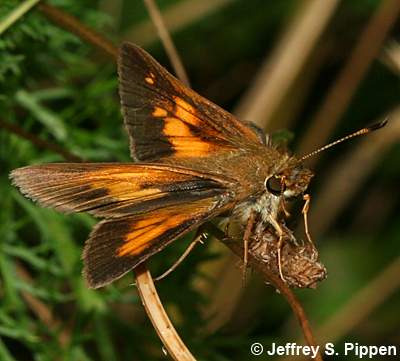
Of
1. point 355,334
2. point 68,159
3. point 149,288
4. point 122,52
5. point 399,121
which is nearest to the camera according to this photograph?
point 149,288

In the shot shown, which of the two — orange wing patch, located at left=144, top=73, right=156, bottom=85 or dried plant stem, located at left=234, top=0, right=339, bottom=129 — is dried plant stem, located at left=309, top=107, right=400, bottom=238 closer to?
dried plant stem, located at left=234, top=0, right=339, bottom=129

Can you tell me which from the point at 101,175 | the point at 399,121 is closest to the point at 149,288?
the point at 101,175

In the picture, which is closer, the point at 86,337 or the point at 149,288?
the point at 149,288

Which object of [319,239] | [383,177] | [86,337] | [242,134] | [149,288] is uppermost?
[383,177]

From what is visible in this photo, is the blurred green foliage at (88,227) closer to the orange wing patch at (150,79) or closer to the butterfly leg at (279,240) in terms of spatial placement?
the orange wing patch at (150,79)

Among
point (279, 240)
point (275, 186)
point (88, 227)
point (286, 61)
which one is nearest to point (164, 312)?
point (279, 240)

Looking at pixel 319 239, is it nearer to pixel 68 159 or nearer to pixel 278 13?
pixel 278 13

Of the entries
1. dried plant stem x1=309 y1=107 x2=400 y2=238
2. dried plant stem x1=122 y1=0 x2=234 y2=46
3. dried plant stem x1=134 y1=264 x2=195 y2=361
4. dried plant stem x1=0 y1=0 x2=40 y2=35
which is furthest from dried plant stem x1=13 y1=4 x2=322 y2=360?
dried plant stem x1=122 y1=0 x2=234 y2=46
